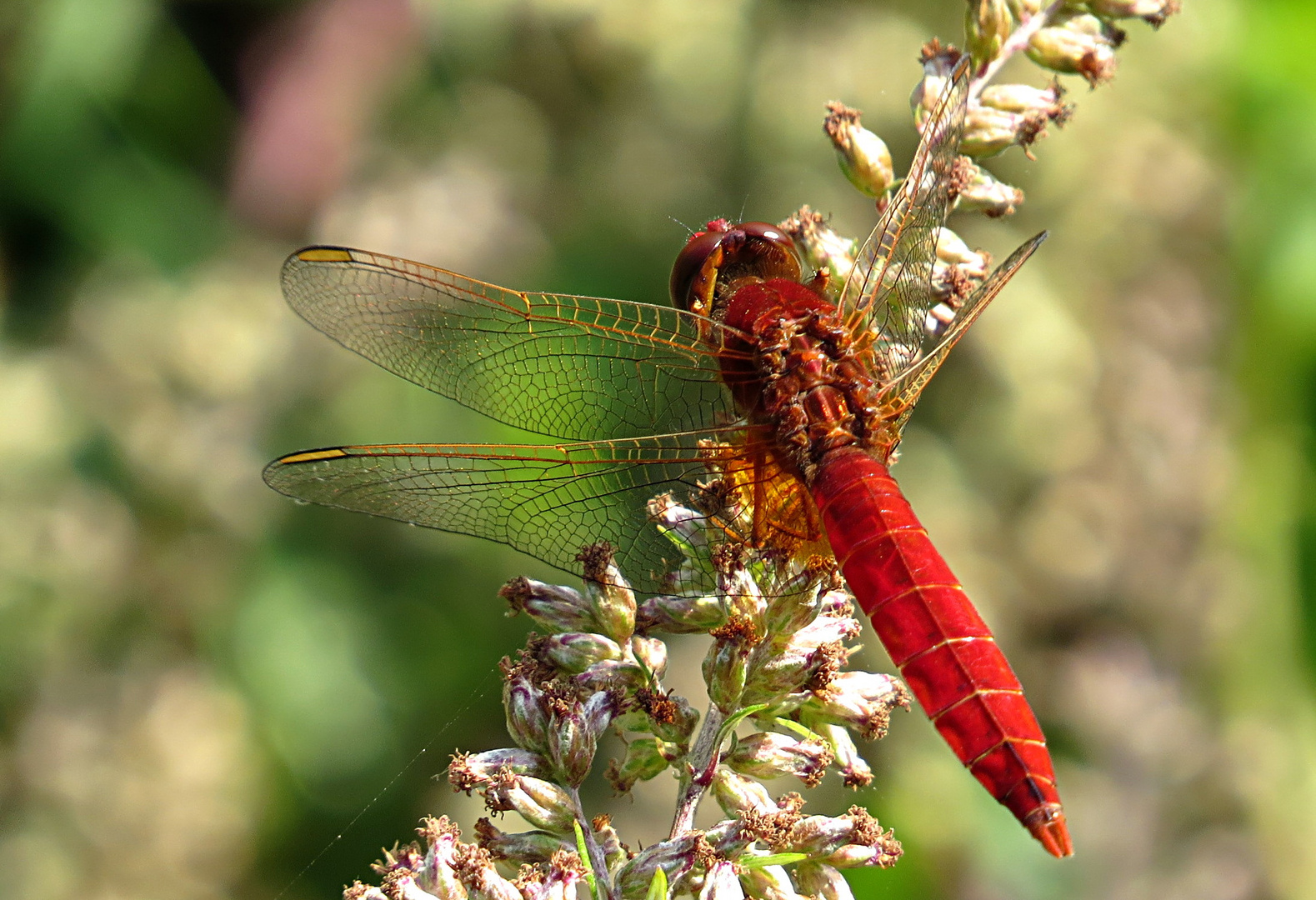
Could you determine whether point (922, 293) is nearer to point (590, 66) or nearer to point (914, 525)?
point (914, 525)

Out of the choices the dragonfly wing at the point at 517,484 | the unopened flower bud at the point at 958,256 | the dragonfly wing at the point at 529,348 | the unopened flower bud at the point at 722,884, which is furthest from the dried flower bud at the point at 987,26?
the unopened flower bud at the point at 722,884

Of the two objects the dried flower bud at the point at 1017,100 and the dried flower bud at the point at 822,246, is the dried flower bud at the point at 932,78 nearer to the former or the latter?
the dried flower bud at the point at 1017,100

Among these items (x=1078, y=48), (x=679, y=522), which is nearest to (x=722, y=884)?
(x=679, y=522)

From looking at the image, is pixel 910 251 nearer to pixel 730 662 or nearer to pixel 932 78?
Answer: pixel 932 78

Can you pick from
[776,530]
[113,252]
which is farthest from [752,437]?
[113,252]

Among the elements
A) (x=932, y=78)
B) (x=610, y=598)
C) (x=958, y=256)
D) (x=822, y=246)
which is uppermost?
(x=932, y=78)
